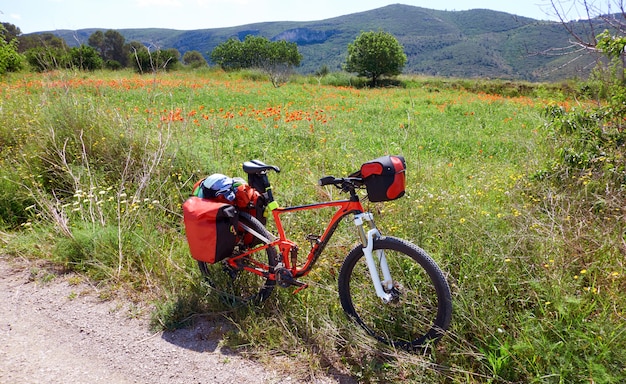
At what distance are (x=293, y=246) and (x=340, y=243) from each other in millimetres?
685

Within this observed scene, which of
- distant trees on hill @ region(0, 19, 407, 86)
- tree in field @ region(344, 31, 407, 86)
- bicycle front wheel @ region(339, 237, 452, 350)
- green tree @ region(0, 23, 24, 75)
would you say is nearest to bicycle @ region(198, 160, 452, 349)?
bicycle front wheel @ region(339, 237, 452, 350)

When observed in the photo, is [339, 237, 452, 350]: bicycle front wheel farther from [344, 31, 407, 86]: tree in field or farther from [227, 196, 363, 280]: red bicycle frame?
[344, 31, 407, 86]: tree in field

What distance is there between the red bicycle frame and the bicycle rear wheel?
0.18 ft

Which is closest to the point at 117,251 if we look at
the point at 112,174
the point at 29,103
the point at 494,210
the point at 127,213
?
the point at 127,213

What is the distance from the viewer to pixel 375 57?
1564 inches

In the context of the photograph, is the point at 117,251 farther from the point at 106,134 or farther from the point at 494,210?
the point at 494,210

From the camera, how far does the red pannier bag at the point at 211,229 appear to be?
9.47ft

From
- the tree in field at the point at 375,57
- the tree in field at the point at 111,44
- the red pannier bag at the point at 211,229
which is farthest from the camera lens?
the tree in field at the point at 111,44

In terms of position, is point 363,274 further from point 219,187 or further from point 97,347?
point 97,347

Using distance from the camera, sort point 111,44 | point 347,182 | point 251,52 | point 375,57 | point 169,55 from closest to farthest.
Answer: point 347,182
point 169,55
point 375,57
point 111,44
point 251,52

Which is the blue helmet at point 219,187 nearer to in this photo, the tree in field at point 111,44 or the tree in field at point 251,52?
the tree in field at point 111,44

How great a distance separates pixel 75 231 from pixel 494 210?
4.05m

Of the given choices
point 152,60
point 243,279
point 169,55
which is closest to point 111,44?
point 169,55

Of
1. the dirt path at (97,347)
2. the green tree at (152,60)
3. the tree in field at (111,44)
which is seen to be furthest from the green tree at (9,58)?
the tree in field at (111,44)
